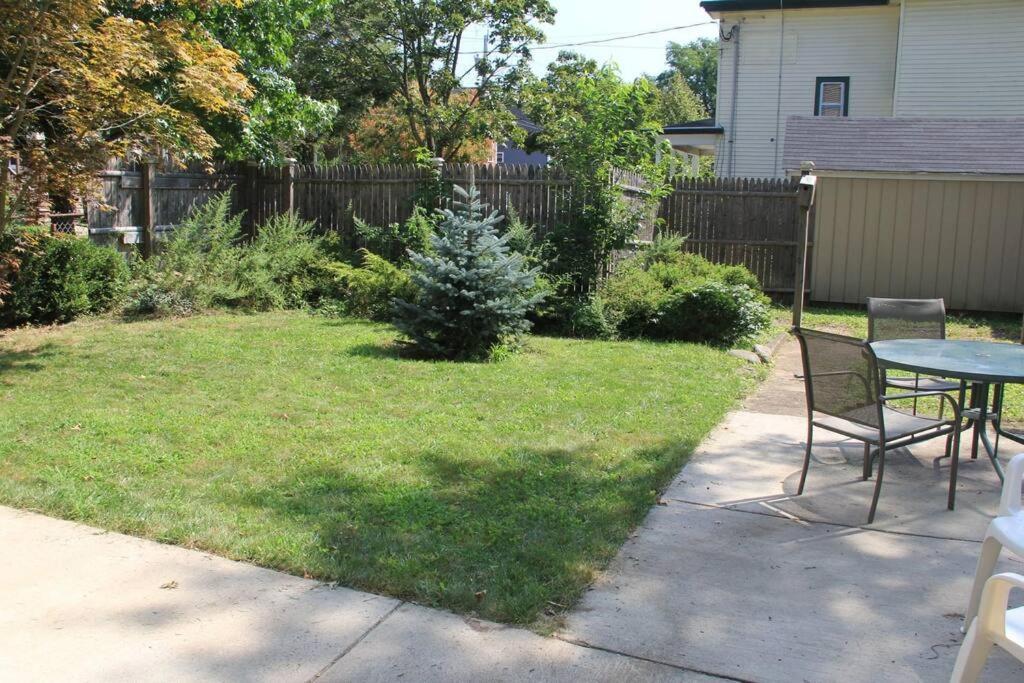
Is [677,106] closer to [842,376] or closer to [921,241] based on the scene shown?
[921,241]

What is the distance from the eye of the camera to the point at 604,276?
37.9 feet

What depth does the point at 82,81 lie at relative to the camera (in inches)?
328

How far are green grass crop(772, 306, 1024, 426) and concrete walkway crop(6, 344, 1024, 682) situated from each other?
782 centimetres

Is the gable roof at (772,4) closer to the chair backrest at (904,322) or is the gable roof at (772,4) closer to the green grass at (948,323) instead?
the green grass at (948,323)

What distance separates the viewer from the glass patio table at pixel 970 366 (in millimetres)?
5074

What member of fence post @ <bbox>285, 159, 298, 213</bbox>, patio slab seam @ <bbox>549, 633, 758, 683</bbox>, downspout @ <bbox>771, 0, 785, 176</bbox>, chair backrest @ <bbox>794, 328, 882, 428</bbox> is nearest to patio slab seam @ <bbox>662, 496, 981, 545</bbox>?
chair backrest @ <bbox>794, 328, 882, 428</bbox>

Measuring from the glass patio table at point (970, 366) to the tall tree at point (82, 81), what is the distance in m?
6.98

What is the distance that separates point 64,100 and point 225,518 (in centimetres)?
565

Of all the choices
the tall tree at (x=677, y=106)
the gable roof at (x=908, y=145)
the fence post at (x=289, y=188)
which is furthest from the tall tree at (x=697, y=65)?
the fence post at (x=289, y=188)

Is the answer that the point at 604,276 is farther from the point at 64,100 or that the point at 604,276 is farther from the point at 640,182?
the point at 64,100

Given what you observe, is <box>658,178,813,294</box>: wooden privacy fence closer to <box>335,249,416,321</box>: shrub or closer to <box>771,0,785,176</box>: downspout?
<box>335,249,416,321</box>: shrub

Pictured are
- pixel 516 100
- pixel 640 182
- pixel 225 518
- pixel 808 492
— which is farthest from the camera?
pixel 516 100

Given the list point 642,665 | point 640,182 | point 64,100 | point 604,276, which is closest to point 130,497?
point 642,665

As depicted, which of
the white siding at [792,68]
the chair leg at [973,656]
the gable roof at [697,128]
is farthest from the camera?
the gable roof at [697,128]
